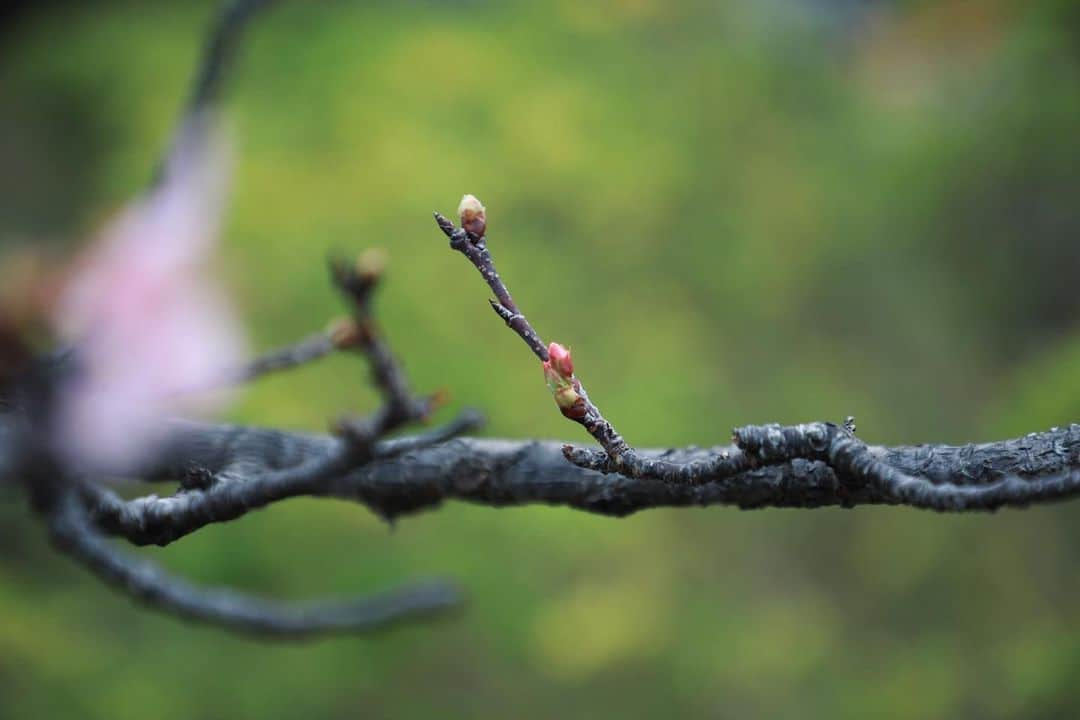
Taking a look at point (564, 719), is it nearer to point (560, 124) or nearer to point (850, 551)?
point (850, 551)

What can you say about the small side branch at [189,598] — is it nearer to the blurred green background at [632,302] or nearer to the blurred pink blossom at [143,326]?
the blurred pink blossom at [143,326]

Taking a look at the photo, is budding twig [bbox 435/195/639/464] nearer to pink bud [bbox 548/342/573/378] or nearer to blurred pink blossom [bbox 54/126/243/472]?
pink bud [bbox 548/342/573/378]

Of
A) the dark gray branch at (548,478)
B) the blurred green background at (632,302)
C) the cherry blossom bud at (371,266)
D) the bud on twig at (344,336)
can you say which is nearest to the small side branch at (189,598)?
the dark gray branch at (548,478)

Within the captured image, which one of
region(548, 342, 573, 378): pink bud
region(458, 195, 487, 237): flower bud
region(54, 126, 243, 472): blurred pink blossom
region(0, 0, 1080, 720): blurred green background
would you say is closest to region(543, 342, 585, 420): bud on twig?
region(548, 342, 573, 378): pink bud

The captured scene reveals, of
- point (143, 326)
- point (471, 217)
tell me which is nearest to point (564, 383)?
point (471, 217)

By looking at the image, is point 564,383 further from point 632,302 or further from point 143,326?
point 632,302

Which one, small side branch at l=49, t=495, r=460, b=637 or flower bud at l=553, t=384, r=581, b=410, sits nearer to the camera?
flower bud at l=553, t=384, r=581, b=410

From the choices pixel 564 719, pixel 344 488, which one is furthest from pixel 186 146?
pixel 564 719
